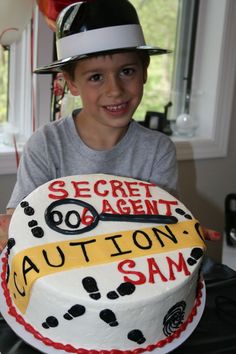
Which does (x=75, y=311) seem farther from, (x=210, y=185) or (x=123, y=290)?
(x=210, y=185)

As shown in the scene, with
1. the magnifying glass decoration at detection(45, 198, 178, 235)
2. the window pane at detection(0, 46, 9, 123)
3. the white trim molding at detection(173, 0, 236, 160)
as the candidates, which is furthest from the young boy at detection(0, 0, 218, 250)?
the white trim molding at detection(173, 0, 236, 160)

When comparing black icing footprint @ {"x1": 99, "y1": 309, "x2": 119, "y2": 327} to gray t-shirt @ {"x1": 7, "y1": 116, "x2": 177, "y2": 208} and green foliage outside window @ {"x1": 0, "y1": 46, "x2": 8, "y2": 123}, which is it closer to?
gray t-shirt @ {"x1": 7, "y1": 116, "x2": 177, "y2": 208}

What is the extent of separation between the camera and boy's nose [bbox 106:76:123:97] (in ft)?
3.36

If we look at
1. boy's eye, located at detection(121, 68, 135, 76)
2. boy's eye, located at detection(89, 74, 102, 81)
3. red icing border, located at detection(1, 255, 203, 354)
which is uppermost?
boy's eye, located at detection(121, 68, 135, 76)

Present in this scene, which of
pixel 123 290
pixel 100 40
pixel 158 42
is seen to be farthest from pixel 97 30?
pixel 158 42

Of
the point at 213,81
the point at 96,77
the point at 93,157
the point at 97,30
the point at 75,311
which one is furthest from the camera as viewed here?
the point at 213,81

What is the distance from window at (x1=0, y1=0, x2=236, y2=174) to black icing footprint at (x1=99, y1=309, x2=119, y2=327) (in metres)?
0.99

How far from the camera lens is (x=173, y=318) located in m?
0.75

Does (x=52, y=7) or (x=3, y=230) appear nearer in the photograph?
(x=3, y=230)

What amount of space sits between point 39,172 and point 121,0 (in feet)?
1.34

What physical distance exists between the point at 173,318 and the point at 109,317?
0.39ft

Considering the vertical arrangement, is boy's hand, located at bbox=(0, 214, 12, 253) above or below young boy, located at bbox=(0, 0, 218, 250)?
below

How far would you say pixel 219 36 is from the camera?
1.84 metres

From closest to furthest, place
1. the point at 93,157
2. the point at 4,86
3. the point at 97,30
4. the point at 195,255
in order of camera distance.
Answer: the point at 195,255
the point at 97,30
the point at 93,157
the point at 4,86
